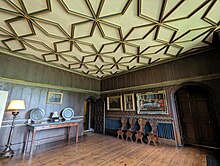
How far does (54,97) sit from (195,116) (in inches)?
258

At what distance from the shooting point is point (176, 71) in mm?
4926

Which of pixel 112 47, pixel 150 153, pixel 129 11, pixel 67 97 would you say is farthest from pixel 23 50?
pixel 150 153

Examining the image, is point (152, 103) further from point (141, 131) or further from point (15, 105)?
point (15, 105)

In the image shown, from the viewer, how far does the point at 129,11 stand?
2533 millimetres

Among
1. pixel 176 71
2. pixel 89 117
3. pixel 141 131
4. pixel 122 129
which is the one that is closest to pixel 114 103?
pixel 122 129

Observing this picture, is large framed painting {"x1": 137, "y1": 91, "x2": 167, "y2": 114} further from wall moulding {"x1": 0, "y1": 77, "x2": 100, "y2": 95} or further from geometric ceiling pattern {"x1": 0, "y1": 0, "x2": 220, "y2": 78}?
wall moulding {"x1": 0, "y1": 77, "x2": 100, "y2": 95}

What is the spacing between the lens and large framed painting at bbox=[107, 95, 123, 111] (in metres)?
6.59

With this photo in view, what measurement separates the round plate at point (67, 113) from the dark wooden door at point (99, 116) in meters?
2.06

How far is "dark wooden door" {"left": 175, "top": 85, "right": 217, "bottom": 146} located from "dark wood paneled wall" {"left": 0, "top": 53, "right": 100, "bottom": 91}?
17.6 feet

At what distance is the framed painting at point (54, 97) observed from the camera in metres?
5.29

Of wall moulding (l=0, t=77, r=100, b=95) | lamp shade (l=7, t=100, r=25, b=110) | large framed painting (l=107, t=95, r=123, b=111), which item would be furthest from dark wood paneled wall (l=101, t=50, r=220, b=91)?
lamp shade (l=7, t=100, r=25, b=110)

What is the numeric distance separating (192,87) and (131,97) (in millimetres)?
2858

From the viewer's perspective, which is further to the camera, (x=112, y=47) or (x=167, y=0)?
(x=112, y=47)

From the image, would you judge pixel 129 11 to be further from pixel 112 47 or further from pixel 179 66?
pixel 179 66
